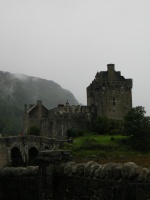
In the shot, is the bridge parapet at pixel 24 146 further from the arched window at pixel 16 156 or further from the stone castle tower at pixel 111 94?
the stone castle tower at pixel 111 94

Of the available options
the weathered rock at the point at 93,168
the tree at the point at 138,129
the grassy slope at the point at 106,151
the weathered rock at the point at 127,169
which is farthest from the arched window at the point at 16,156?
the weathered rock at the point at 127,169

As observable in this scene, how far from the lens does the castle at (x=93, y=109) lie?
267 feet

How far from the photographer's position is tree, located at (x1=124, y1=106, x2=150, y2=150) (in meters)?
68.1

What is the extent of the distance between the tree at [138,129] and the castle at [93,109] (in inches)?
450

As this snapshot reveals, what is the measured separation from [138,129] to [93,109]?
651 inches

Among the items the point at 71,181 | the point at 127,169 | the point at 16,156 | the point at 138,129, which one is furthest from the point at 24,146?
the point at 127,169

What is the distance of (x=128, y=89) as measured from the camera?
85.9m

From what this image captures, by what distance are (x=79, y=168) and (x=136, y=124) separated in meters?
60.1

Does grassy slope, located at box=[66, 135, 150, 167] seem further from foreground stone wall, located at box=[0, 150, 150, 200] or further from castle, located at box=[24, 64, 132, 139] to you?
foreground stone wall, located at box=[0, 150, 150, 200]

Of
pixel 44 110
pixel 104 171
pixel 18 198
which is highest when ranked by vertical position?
pixel 44 110

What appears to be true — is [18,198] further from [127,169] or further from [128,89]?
[128,89]

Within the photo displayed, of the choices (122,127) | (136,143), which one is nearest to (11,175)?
(136,143)

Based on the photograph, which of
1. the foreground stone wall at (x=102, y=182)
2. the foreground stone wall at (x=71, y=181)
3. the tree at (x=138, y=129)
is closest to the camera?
the foreground stone wall at (x=102, y=182)

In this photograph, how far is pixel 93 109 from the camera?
8438 cm
